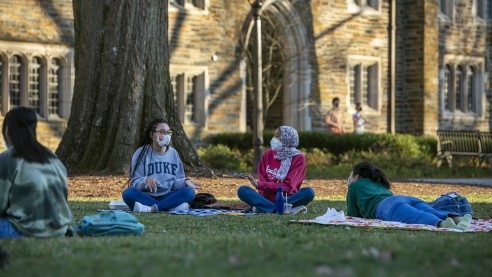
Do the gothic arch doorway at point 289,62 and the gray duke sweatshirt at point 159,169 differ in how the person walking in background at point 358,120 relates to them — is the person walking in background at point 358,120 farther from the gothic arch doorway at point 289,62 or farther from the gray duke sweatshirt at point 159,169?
the gray duke sweatshirt at point 159,169

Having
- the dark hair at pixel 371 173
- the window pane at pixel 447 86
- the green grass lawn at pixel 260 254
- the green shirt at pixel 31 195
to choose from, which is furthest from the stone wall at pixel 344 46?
the green shirt at pixel 31 195

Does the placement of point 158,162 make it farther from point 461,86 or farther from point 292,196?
point 461,86

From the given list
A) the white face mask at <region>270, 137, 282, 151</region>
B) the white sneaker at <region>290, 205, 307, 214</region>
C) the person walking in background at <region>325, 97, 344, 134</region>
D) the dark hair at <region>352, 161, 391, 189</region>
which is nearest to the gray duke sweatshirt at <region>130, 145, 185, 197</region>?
the white face mask at <region>270, 137, 282, 151</region>

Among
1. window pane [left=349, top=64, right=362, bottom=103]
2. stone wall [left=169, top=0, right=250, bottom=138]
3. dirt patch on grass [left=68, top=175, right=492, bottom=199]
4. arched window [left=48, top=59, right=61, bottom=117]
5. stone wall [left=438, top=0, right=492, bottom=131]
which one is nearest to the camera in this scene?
dirt patch on grass [left=68, top=175, right=492, bottom=199]

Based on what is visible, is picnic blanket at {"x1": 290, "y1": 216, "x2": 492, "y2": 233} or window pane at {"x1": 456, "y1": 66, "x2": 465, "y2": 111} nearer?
picnic blanket at {"x1": 290, "y1": 216, "x2": 492, "y2": 233}

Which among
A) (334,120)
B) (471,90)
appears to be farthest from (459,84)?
(334,120)

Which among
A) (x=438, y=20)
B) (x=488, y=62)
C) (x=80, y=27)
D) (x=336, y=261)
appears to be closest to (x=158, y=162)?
(x=336, y=261)

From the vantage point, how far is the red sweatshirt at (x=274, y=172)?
13000 millimetres

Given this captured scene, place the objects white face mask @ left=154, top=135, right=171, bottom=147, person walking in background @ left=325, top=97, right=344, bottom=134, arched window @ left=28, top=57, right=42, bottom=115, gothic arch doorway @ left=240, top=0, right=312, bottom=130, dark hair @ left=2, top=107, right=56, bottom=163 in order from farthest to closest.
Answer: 1. gothic arch doorway @ left=240, top=0, right=312, bottom=130
2. person walking in background @ left=325, top=97, right=344, bottom=134
3. arched window @ left=28, top=57, right=42, bottom=115
4. white face mask @ left=154, top=135, right=171, bottom=147
5. dark hair @ left=2, top=107, right=56, bottom=163

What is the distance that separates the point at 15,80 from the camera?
2591 cm

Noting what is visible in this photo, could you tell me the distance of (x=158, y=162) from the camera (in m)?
13.0

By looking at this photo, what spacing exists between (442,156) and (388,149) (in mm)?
1341

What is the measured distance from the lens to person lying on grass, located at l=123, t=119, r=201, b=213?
12867 millimetres

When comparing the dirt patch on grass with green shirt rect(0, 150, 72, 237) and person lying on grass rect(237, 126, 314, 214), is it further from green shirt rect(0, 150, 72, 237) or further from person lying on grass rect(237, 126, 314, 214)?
green shirt rect(0, 150, 72, 237)
